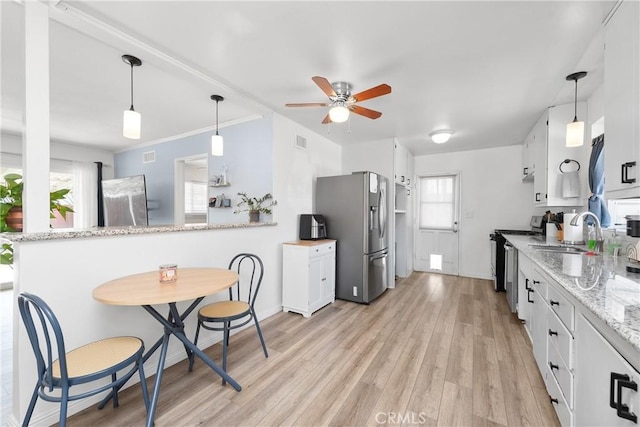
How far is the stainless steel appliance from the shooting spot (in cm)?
353

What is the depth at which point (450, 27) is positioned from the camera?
5.63ft

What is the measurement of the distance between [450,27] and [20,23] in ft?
9.50

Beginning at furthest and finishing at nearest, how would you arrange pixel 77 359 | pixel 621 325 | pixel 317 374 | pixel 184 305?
pixel 184 305 → pixel 317 374 → pixel 77 359 → pixel 621 325

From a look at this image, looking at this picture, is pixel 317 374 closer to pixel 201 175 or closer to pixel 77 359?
pixel 77 359

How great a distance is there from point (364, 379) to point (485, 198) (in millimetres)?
4297

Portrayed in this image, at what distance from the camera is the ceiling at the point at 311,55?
1596mm

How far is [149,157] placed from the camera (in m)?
4.80

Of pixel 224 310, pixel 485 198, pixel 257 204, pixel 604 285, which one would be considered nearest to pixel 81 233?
pixel 224 310

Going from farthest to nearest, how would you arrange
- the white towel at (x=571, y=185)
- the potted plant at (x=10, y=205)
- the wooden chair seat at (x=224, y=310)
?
the white towel at (x=571, y=185) < the wooden chair seat at (x=224, y=310) < the potted plant at (x=10, y=205)

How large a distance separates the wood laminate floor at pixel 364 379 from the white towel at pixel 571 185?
5.03ft

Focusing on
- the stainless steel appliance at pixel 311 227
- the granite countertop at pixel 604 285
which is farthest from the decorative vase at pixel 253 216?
the granite countertop at pixel 604 285

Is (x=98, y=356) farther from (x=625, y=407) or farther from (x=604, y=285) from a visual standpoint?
(x=604, y=285)

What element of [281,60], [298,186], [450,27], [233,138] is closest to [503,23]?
[450,27]

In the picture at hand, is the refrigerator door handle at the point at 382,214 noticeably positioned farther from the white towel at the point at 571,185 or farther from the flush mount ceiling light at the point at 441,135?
the white towel at the point at 571,185
